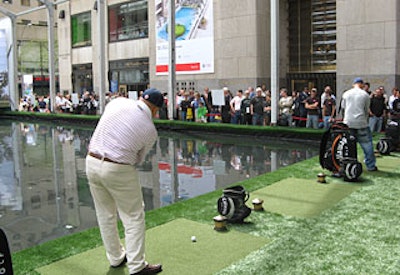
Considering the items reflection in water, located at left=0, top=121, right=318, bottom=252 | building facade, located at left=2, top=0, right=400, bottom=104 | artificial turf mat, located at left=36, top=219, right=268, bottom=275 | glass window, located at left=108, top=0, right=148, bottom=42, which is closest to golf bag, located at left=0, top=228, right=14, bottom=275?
artificial turf mat, located at left=36, top=219, right=268, bottom=275

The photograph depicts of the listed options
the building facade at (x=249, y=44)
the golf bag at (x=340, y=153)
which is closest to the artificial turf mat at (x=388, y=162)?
the golf bag at (x=340, y=153)

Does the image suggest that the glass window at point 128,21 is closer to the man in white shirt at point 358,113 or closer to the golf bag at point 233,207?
the man in white shirt at point 358,113

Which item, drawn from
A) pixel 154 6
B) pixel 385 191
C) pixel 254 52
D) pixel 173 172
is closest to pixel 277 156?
pixel 173 172

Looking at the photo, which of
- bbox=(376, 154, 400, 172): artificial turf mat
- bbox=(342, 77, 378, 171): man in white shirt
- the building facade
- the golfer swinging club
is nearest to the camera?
the golfer swinging club

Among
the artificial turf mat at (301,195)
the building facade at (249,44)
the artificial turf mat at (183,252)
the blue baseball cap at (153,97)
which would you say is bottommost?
the artificial turf mat at (183,252)

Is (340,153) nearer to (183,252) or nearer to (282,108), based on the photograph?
(183,252)

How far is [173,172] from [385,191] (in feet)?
15.2

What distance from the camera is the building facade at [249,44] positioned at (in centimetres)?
1998

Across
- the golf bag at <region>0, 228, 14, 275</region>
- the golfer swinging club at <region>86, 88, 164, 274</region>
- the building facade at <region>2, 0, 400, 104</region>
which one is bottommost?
the golf bag at <region>0, 228, 14, 275</region>

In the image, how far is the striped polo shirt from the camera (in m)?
4.33

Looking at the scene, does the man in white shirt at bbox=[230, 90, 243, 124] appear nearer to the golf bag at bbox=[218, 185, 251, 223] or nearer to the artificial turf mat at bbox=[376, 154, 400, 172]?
the artificial turf mat at bbox=[376, 154, 400, 172]

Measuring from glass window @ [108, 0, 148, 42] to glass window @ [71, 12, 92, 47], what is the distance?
2.76 meters

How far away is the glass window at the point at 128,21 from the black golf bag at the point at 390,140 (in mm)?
22624

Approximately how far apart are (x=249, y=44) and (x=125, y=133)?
2081 cm
